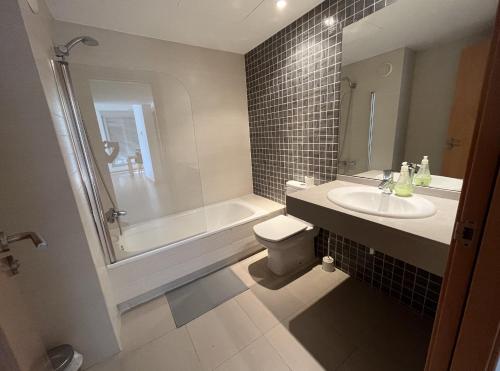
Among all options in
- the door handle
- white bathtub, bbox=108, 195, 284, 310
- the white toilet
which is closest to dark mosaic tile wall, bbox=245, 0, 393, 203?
the white toilet

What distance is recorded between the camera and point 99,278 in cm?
120

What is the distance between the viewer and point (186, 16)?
1.66m

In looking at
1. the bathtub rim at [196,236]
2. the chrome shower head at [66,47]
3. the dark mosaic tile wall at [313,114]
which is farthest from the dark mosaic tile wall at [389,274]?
the chrome shower head at [66,47]

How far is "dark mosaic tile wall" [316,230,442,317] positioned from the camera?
1412 millimetres

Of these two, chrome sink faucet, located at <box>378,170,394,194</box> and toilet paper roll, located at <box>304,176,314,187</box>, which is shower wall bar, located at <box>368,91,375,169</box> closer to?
chrome sink faucet, located at <box>378,170,394,194</box>

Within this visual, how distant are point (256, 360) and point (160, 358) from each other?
23.3 inches

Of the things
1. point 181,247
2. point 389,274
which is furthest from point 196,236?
point 389,274

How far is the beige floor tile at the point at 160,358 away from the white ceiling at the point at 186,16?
235cm

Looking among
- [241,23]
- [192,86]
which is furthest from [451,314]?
[192,86]

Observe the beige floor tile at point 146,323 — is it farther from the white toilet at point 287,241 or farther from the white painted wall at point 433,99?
the white painted wall at point 433,99

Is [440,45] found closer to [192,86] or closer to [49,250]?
[192,86]

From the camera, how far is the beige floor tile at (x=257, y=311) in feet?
4.72

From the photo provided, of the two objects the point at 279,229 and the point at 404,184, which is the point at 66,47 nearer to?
the point at 279,229

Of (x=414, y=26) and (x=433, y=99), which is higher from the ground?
(x=414, y=26)
